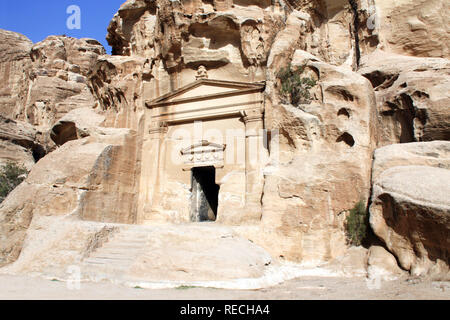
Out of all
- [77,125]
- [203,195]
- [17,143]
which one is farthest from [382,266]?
[17,143]

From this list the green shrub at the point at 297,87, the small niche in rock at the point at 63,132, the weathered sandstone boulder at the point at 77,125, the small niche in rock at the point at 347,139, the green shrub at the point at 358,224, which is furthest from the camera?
the small niche in rock at the point at 63,132

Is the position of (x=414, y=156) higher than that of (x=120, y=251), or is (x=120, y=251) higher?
(x=414, y=156)

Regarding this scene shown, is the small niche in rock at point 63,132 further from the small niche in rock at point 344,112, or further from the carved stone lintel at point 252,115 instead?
the small niche in rock at point 344,112

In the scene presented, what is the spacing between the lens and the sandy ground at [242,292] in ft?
18.9

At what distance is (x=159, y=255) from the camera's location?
7.59 m

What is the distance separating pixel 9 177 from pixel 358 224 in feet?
56.4

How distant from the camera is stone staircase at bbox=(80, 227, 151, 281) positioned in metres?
7.41


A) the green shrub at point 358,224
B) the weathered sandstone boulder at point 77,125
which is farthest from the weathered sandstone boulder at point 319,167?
the weathered sandstone boulder at point 77,125

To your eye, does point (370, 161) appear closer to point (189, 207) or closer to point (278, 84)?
point (278, 84)

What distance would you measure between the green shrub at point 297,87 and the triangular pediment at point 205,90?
4.03 ft

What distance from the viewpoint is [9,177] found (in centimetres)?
1847

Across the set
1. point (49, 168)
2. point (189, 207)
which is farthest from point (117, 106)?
point (189, 207)

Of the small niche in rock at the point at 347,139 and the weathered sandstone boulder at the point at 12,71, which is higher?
the weathered sandstone boulder at the point at 12,71

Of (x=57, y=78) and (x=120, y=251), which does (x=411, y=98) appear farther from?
(x=57, y=78)
